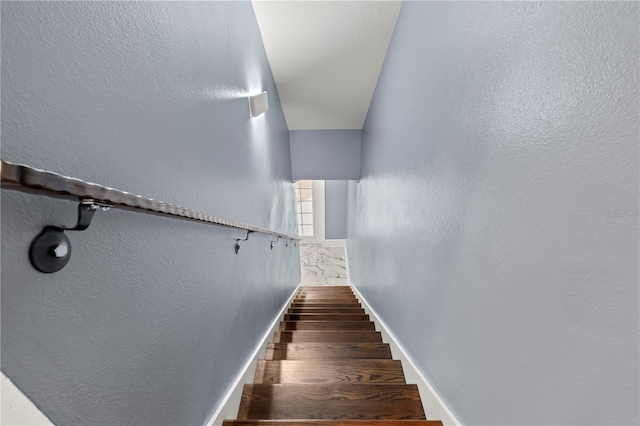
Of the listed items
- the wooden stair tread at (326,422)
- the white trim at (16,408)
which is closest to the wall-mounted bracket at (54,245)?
the white trim at (16,408)

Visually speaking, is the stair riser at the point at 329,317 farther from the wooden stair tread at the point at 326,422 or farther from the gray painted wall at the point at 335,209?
the gray painted wall at the point at 335,209

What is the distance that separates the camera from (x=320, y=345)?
2027 mm

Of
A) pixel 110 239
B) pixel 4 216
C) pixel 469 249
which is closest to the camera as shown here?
pixel 4 216

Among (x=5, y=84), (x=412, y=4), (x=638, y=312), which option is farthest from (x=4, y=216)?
(x=412, y=4)

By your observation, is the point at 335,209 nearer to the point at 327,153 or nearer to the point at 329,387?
the point at 327,153

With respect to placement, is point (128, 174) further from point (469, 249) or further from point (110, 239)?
point (469, 249)

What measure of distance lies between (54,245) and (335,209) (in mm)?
6580

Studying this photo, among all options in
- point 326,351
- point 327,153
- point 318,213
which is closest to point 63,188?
point 326,351

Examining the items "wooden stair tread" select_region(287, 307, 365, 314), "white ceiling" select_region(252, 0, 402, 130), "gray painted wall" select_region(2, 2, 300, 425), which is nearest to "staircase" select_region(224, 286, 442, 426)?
"gray painted wall" select_region(2, 2, 300, 425)

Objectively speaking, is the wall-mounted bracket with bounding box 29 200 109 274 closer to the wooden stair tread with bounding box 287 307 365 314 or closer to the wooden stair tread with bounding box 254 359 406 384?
the wooden stair tread with bounding box 254 359 406 384

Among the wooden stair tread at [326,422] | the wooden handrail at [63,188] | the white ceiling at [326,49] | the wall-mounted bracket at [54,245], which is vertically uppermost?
the white ceiling at [326,49]

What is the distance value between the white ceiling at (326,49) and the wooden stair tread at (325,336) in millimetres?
2362

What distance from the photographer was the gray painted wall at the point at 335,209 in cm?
683

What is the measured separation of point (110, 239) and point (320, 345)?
1.70 metres
